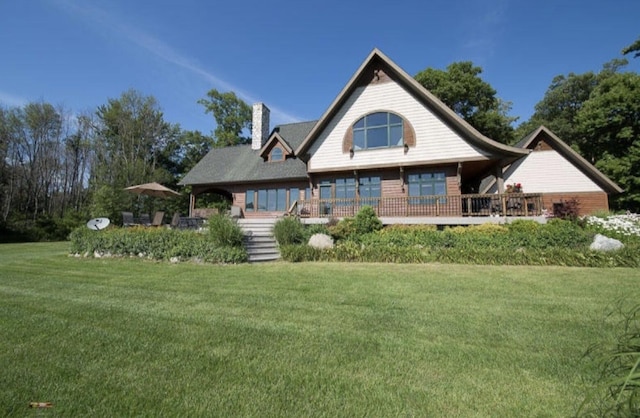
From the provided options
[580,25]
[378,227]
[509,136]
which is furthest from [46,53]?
[509,136]

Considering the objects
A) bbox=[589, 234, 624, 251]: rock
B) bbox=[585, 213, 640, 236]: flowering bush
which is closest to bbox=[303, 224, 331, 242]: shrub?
bbox=[589, 234, 624, 251]: rock

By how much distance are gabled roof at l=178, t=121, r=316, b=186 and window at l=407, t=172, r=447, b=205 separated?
20.1 feet

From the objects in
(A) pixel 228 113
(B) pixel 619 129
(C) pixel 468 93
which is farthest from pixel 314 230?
(A) pixel 228 113

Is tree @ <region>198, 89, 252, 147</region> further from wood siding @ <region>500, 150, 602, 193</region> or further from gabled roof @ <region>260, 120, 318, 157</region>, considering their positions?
wood siding @ <region>500, 150, 602, 193</region>

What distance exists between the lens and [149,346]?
3455mm

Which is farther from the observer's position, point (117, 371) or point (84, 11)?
point (84, 11)

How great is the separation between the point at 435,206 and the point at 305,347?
11949 mm

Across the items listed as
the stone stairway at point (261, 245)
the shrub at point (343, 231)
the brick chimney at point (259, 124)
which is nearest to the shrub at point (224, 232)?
the stone stairway at point (261, 245)

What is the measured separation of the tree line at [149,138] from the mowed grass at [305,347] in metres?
22.9

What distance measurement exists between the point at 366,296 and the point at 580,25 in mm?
20652

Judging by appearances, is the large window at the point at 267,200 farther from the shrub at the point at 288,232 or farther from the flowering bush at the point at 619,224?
the flowering bush at the point at 619,224

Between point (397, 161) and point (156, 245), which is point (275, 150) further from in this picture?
point (156, 245)

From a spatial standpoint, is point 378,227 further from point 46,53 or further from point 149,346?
point 46,53

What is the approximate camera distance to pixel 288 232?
12344mm
